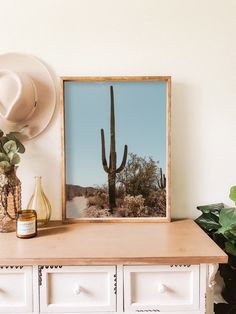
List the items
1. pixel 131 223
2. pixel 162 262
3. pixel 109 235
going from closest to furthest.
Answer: pixel 162 262
pixel 109 235
pixel 131 223

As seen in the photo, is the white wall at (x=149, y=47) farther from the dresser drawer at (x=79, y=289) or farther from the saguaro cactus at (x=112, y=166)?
the dresser drawer at (x=79, y=289)

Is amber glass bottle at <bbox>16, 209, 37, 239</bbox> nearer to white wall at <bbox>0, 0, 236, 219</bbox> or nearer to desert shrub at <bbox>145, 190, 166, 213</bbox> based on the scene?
white wall at <bbox>0, 0, 236, 219</bbox>

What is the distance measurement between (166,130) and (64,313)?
3.01 feet

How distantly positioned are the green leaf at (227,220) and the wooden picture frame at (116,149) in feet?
0.92

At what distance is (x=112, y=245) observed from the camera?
3.76 feet

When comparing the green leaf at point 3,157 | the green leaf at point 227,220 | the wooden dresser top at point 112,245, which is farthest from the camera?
the green leaf at point 3,157

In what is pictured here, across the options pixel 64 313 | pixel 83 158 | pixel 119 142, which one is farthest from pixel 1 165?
pixel 64 313

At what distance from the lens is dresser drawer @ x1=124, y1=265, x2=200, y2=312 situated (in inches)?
42.5

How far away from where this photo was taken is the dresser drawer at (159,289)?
3.54 feet

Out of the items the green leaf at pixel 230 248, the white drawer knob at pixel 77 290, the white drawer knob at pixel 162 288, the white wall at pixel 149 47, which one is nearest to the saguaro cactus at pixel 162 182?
the white wall at pixel 149 47

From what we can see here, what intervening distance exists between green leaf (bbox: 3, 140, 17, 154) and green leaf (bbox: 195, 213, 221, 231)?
0.94m

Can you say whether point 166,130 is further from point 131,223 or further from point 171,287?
point 171,287

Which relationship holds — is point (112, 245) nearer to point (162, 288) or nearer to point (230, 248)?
point (162, 288)

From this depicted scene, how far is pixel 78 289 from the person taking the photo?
1073 millimetres
